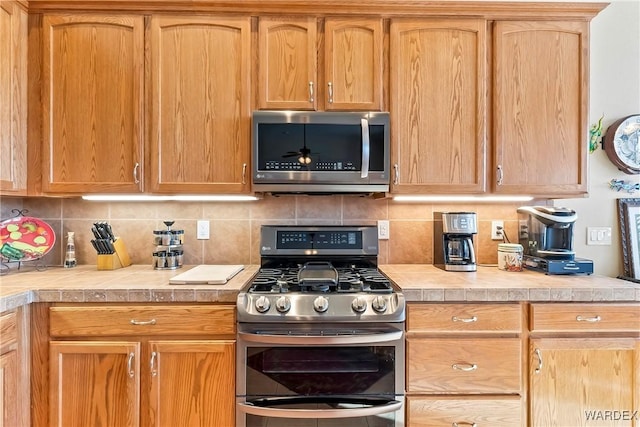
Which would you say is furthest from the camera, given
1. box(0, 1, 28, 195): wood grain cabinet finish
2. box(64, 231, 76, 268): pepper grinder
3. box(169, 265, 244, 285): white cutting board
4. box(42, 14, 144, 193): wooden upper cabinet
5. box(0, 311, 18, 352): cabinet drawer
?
box(64, 231, 76, 268): pepper grinder

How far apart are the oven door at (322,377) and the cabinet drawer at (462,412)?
0.08 m

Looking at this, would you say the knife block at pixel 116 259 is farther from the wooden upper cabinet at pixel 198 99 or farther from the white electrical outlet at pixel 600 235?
the white electrical outlet at pixel 600 235

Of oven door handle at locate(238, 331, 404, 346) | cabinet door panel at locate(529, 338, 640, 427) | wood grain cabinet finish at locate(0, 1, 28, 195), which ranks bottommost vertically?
cabinet door panel at locate(529, 338, 640, 427)

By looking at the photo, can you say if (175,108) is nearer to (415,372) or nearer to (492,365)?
(415,372)

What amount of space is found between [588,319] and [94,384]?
2112 millimetres

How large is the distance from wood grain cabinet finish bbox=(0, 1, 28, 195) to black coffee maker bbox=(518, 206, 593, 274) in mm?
2661

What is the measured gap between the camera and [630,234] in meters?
2.10

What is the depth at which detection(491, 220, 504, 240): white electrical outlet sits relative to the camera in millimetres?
2162

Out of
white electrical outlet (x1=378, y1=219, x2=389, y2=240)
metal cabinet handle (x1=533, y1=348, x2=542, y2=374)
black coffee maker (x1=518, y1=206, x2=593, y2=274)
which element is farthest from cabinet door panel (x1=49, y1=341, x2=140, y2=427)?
black coffee maker (x1=518, y1=206, x2=593, y2=274)

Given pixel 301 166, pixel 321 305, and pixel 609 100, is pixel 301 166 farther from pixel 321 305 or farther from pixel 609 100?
pixel 609 100

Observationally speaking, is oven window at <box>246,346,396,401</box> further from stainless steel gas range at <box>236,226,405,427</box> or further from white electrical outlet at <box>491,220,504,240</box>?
white electrical outlet at <box>491,220,504,240</box>

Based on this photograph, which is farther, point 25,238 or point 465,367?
point 25,238

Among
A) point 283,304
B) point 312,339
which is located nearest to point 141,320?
point 283,304

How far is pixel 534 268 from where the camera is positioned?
1.89 meters
